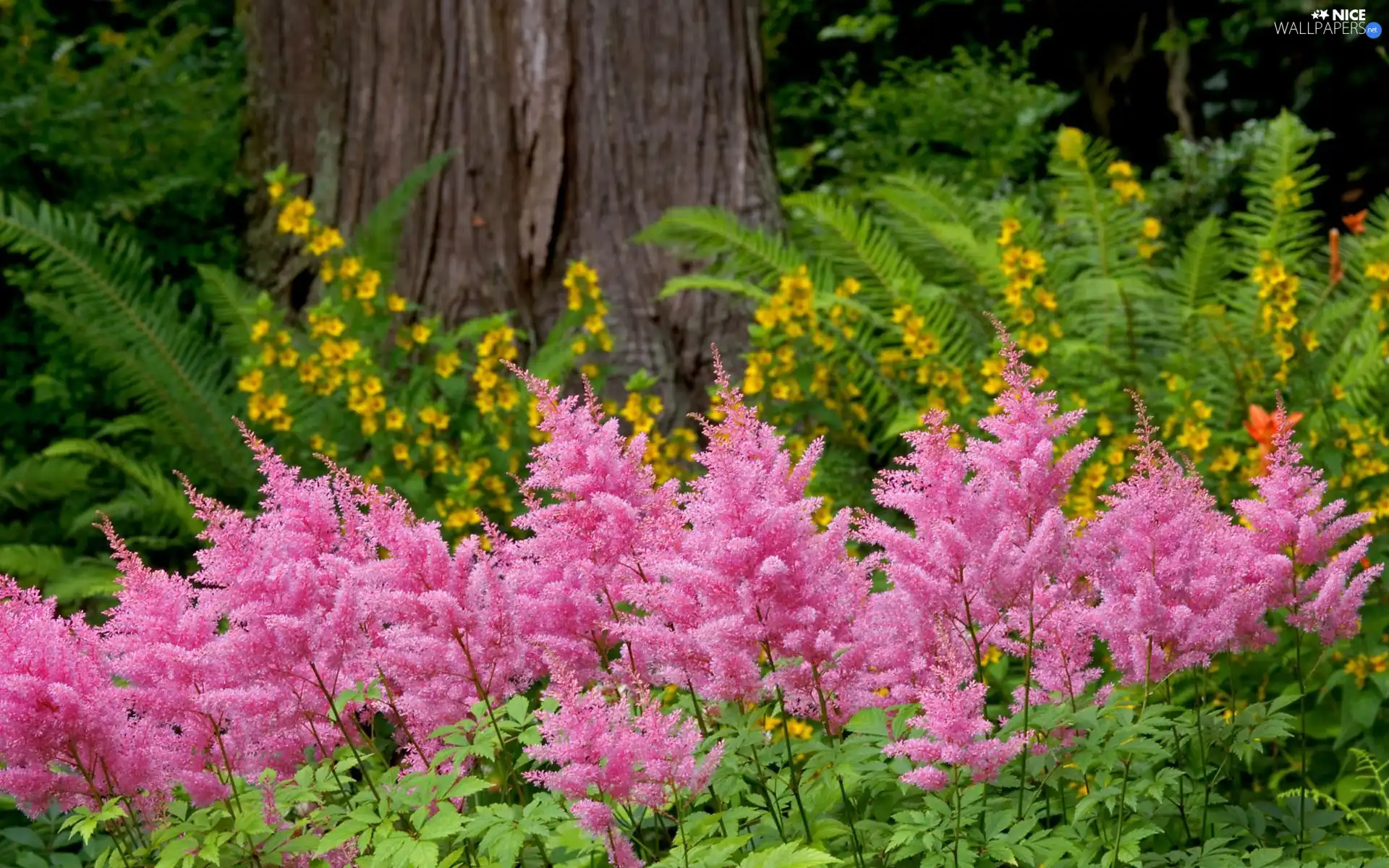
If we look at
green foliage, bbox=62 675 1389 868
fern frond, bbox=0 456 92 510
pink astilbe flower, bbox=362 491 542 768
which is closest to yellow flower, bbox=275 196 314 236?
fern frond, bbox=0 456 92 510

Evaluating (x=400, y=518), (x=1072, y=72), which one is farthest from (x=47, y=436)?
(x=1072, y=72)

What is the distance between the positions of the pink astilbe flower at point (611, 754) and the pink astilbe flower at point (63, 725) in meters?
0.74

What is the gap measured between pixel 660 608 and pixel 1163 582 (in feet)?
2.64

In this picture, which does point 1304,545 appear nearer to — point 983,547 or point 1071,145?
point 983,547

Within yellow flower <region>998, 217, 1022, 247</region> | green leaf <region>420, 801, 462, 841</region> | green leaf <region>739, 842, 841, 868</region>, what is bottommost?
green leaf <region>420, 801, 462, 841</region>

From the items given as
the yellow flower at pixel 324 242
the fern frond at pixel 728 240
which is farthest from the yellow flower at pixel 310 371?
the fern frond at pixel 728 240

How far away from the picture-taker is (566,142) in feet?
20.5

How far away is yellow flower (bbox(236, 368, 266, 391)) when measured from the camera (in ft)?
17.9

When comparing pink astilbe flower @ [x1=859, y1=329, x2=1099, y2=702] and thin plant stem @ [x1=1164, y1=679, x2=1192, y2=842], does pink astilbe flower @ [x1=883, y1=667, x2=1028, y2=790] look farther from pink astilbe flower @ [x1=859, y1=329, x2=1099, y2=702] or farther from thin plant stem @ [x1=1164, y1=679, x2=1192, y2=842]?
thin plant stem @ [x1=1164, y1=679, x2=1192, y2=842]

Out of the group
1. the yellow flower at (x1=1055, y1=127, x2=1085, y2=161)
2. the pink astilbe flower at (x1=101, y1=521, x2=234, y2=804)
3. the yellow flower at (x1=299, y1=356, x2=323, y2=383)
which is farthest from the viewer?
the yellow flower at (x1=1055, y1=127, x2=1085, y2=161)

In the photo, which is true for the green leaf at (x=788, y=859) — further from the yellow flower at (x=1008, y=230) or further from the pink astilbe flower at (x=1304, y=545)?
the yellow flower at (x=1008, y=230)

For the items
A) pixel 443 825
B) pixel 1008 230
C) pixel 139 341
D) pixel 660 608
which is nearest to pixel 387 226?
pixel 139 341

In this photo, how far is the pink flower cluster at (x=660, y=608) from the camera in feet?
7.39
